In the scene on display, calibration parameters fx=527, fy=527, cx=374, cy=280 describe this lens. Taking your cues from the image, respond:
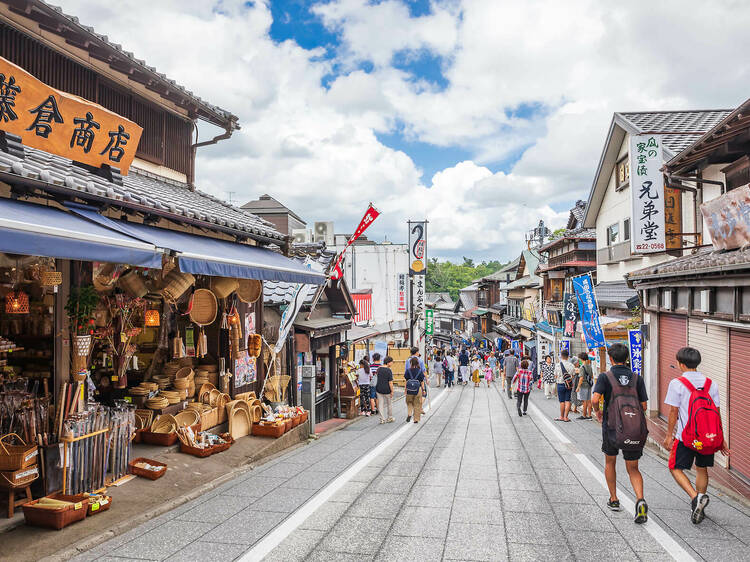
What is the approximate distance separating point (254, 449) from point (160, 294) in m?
3.12

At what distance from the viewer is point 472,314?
7012 cm

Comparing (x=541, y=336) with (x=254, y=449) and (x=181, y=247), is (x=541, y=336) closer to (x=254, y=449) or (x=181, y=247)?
(x=254, y=449)

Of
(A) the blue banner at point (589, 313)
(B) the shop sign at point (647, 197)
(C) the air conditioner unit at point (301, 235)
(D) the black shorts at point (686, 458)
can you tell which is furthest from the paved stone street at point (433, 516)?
(C) the air conditioner unit at point (301, 235)

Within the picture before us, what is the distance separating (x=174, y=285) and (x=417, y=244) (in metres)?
28.0

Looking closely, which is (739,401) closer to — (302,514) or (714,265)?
(714,265)

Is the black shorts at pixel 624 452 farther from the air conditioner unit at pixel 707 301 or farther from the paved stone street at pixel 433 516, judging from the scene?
the air conditioner unit at pixel 707 301

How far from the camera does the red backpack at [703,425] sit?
5.53 metres

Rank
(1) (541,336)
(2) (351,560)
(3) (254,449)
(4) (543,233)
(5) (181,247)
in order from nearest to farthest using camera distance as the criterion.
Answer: (2) (351,560) → (5) (181,247) → (3) (254,449) → (1) (541,336) → (4) (543,233)

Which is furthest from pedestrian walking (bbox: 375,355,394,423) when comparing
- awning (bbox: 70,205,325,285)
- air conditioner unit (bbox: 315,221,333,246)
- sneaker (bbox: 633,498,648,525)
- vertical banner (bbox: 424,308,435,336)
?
air conditioner unit (bbox: 315,221,333,246)

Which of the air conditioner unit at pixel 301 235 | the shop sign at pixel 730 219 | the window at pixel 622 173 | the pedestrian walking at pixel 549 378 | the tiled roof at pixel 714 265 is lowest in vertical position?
the pedestrian walking at pixel 549 378

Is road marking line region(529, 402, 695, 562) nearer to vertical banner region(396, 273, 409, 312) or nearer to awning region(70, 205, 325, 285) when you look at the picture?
awning region(70, 205, 325, 285)

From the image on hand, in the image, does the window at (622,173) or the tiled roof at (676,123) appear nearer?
the tiled roof at (676,123)

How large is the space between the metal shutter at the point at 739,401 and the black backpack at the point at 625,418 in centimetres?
305

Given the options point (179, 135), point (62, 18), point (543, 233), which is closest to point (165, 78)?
point (179, 135)
